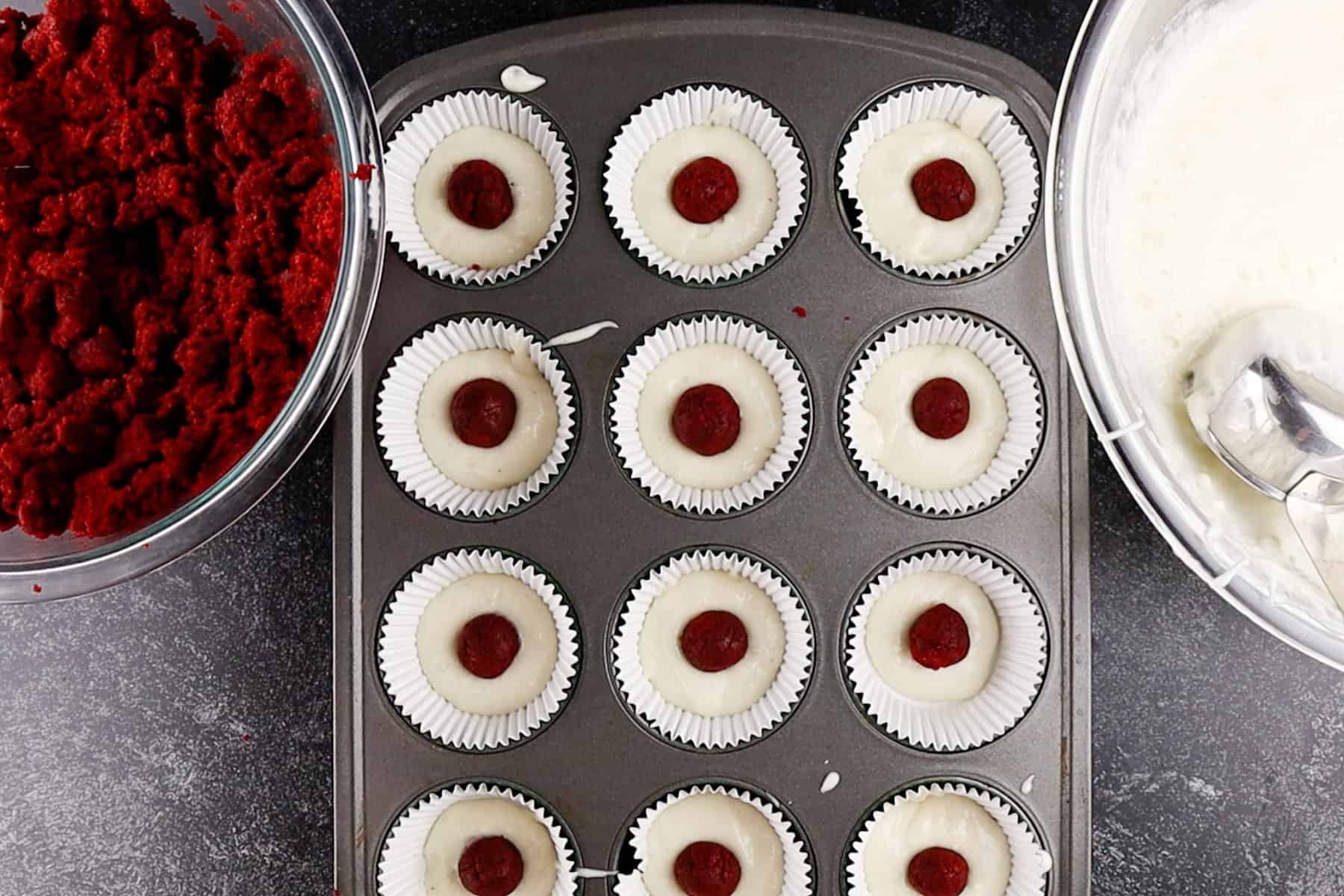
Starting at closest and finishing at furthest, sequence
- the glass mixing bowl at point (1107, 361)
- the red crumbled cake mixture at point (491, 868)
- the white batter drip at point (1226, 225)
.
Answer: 1. the glass mixing bowl at point (1107, 361)
2. the white batter drip at point (1226, 225)
3. the red crumbled cake mixture at point (491, 868)

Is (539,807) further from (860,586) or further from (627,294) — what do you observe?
(627,294)

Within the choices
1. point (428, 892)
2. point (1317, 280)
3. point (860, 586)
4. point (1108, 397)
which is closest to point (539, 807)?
point (428, 892)

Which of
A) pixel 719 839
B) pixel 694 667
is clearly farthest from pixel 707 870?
pixel 694 667

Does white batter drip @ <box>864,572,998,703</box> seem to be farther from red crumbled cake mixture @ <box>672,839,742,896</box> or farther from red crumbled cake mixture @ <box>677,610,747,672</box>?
red crumbled cake mixture @ <box>672,839,742,896</box>

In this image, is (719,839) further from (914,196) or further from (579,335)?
(914,196)

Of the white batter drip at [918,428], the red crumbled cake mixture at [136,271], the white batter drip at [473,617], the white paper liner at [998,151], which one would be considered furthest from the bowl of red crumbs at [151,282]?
the white batter drip at [918,428]

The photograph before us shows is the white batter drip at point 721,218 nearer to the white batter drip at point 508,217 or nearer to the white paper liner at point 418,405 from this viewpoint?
the white batter drip at point 508,217
